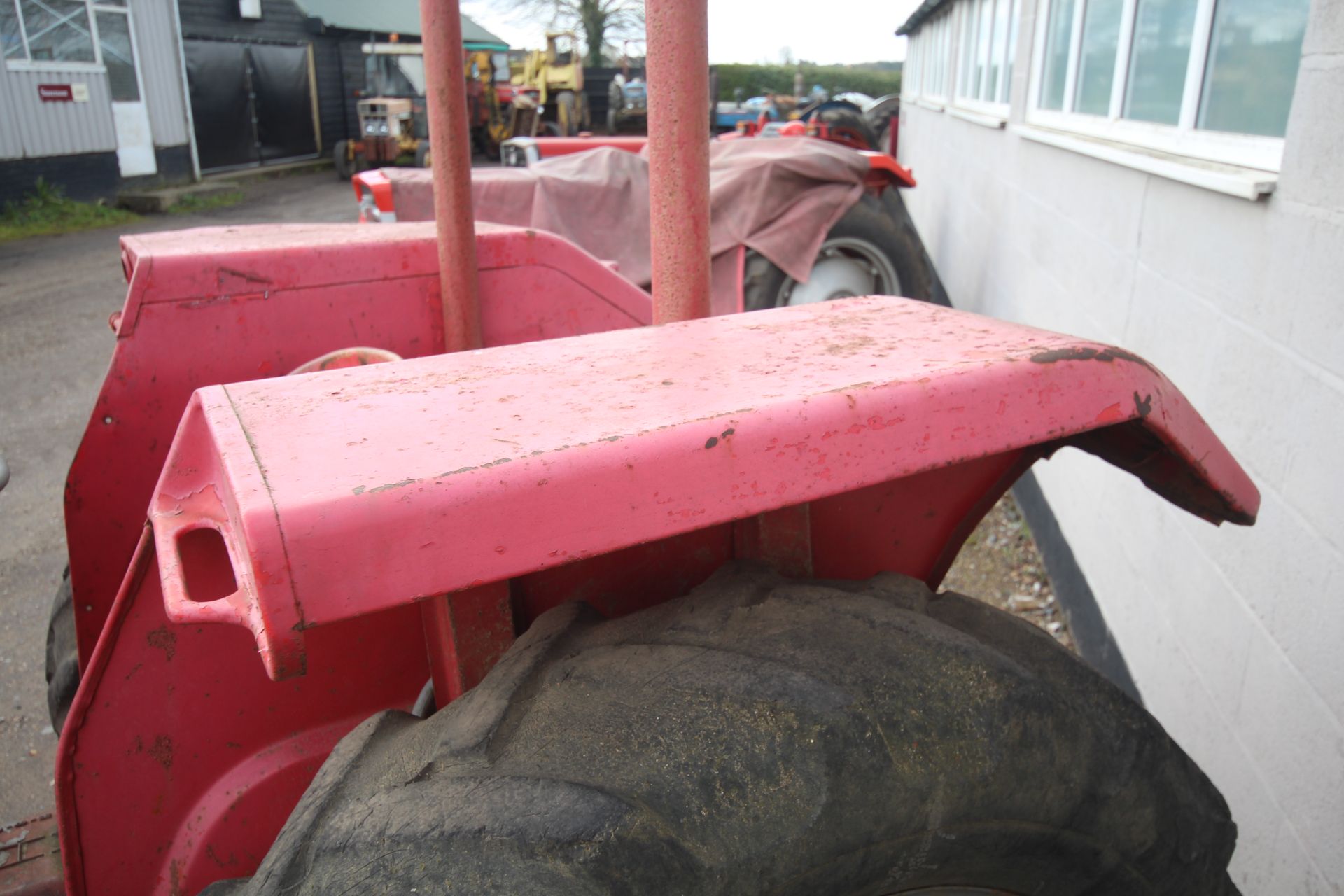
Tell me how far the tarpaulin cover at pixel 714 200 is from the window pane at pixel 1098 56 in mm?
1521

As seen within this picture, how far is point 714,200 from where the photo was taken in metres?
5.16

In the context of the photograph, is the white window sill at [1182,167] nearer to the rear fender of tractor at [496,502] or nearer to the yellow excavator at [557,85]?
the rear fender of tractor at [496,502]

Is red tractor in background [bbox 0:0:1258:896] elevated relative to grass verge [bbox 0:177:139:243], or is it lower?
elevated

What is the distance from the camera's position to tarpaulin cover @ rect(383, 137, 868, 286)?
471 centimetres

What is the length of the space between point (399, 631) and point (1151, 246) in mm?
2195

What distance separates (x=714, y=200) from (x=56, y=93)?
11.5m

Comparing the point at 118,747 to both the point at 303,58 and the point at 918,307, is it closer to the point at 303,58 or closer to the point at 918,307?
the point at 918,307

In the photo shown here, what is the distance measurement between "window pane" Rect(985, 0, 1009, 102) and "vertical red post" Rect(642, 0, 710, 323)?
6.25m

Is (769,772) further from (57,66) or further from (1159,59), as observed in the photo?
(57,66)

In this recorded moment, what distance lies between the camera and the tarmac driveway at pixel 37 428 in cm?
263

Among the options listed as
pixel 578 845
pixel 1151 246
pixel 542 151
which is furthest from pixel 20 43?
pixel 578 845

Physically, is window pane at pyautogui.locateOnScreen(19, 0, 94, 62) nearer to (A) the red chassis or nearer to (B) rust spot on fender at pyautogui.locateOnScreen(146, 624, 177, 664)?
(A) the red chassis

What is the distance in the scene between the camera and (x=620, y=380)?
41.2 inches

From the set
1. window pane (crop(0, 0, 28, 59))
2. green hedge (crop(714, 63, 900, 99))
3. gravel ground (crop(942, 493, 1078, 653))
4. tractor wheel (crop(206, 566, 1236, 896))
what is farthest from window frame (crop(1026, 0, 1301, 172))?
green hedge (crop(714, 63, 900, 99))
